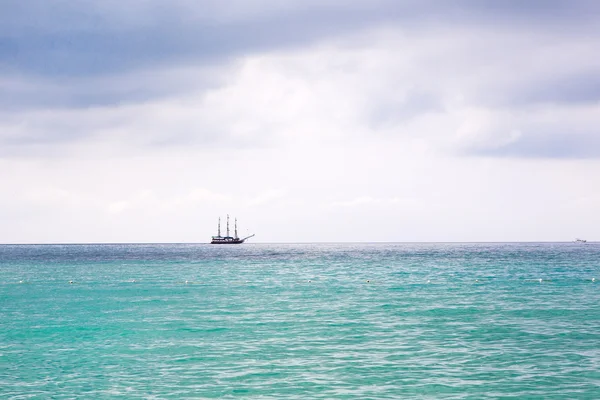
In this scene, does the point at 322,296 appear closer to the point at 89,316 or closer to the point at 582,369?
the point at 89,316

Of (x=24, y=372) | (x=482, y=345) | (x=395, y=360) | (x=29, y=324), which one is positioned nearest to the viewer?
(x=24, y=372)

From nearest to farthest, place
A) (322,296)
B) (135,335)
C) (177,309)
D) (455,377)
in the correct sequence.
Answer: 1. (455,377)
2. (135,335)
3. (177,309)
4. (322,296)

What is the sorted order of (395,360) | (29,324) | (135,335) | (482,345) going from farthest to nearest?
(29,324) < (135,335) < (482,345) < (395,360)

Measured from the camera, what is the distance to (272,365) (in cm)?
2795

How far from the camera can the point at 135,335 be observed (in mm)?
37406

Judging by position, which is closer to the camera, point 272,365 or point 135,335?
point 272,365

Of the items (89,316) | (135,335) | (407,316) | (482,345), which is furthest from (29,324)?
(482,345)

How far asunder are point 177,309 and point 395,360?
26.3m

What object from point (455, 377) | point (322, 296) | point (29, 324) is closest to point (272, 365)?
point (455, 377)

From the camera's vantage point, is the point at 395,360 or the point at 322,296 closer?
the point at 395,360

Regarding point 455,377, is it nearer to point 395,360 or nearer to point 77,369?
point 395,360

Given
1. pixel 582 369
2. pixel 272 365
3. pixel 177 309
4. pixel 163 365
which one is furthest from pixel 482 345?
pixel 177 309

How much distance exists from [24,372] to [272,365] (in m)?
10.9

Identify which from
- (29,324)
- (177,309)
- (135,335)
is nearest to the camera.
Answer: (135,335)
